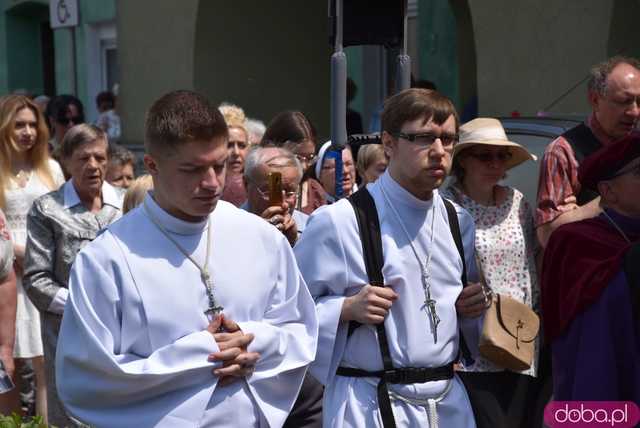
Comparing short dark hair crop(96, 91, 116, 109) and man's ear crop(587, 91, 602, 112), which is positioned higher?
man's ear crop(587, 91, 602, 112)

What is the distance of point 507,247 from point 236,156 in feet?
5.97

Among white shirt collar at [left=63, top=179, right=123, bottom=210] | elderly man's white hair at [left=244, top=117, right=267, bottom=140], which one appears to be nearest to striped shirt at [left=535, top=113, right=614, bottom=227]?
white shirt collar at [left=63, top=179, right=123, bottom=210]

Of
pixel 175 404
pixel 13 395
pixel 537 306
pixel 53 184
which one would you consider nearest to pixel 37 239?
pixel 13 395

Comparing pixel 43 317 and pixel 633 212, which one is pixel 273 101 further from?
pixel 633 212

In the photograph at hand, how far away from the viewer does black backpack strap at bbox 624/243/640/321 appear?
4.54 m

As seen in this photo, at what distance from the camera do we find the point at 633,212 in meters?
4.70

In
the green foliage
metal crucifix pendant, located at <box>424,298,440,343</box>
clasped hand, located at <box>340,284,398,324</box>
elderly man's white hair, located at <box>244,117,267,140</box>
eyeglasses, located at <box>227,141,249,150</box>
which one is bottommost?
the green foliage

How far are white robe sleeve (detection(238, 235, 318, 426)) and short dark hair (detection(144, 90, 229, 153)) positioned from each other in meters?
0.49

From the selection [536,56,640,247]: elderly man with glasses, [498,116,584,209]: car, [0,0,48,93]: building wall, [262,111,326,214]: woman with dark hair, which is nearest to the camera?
[536,56,640,247]: elderly man with glasses

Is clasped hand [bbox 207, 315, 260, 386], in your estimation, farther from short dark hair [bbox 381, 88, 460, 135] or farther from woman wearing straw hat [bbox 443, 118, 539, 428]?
woman wearing straw hat [bbox 443, 118, 539, 428]

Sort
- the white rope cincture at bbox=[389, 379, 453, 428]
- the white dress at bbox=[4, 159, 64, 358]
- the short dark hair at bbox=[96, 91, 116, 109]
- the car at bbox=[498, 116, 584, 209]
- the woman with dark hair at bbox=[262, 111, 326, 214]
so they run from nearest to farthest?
the white rope cincture at bbox=[389, 379, 453, 428], the car at bbox=[498, 116, 584, 209], the woman with dark hair at bbox=[262, 111, 326, 214], the white dress at bbox=[4, 159, 64, 358], the short dark hair at bbox=[96, 91, 116, 109]

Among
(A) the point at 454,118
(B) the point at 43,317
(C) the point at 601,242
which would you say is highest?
(A) the point at 454,118

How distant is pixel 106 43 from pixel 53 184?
47.4 feet

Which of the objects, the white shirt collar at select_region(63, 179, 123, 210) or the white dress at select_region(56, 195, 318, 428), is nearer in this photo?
the white dress at select_region(56, 195, 318, 428)
